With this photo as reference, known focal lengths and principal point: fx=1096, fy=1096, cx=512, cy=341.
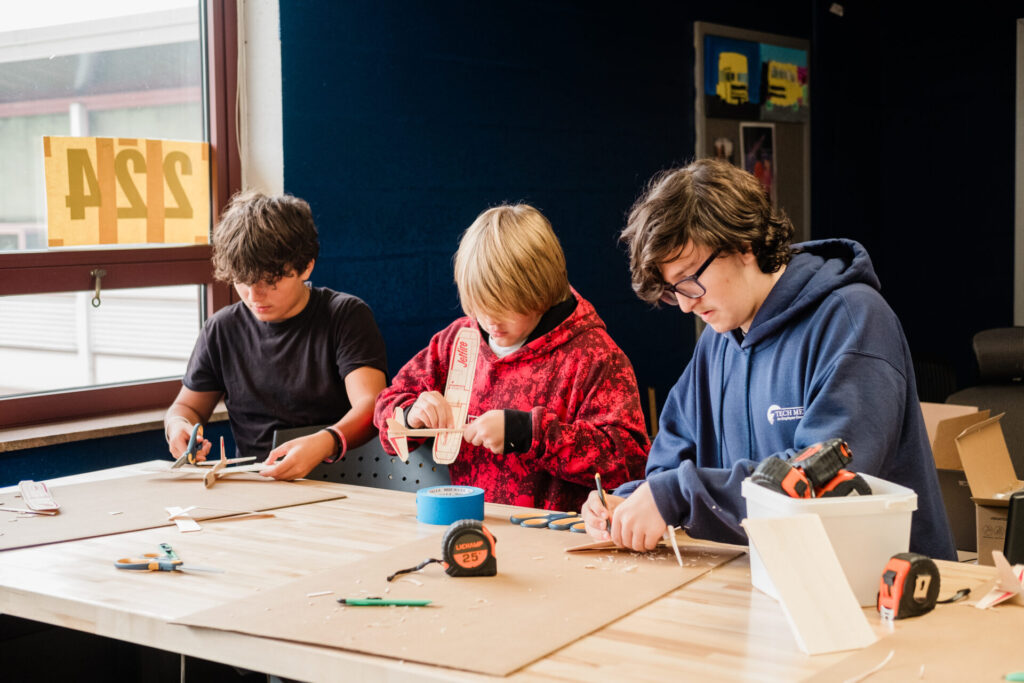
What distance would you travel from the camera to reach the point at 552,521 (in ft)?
6.12

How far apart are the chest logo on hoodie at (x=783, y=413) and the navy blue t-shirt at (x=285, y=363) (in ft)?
3.99

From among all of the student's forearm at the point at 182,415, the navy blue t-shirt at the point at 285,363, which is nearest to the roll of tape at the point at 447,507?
the navy blue t-shirt at the point at 285,363

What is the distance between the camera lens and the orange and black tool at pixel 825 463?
1372 mm

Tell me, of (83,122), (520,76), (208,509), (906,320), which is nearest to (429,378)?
(208,509)

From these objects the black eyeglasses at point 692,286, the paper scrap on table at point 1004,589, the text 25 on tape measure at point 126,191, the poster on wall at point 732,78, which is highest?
the poster on wall at point 732,78

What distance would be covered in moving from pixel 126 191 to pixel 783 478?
242 centimetres

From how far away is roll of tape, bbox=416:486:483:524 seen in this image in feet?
6.25

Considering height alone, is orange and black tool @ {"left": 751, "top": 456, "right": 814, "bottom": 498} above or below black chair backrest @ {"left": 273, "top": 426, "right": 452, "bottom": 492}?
above

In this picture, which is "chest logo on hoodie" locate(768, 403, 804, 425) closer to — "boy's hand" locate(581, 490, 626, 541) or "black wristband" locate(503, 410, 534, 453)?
"boy's hand" locate(581, 490, 626, 541)

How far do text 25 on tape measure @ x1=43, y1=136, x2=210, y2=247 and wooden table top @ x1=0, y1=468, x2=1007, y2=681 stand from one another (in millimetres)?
1489

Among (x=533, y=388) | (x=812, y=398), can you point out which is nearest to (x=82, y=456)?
(x=533, y=388)

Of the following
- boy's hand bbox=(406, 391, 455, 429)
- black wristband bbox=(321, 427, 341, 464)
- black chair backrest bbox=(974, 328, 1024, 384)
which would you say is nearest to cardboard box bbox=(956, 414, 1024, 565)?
black chair backrest bbox=(974, 328, 1024, 384)

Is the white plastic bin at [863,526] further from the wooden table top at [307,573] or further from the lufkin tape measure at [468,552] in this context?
the lufkin tape measure at [468,552]

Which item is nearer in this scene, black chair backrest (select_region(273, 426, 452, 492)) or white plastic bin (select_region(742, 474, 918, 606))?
white plastic bin (select_region(742, 474, 918, 606))
